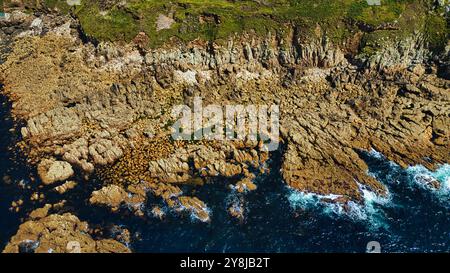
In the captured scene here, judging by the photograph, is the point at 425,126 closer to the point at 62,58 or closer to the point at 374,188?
the point at 374,188

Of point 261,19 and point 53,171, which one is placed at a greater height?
point 261,19

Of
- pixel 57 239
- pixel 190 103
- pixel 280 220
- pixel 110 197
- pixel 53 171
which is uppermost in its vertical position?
pixel 190 103

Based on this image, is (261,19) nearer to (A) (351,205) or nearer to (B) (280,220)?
(A) (351,205)

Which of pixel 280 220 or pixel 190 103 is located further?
pixel 190 103

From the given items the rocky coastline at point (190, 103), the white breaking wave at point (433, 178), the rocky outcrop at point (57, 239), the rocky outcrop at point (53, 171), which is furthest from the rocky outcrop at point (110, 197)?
the white breaking wave at point (433, 178)

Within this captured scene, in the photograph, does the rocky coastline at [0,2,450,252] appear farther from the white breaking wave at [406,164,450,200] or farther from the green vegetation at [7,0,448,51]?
the green vegetation at [7,0,448,51]

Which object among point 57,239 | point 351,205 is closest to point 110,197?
point 57,239
